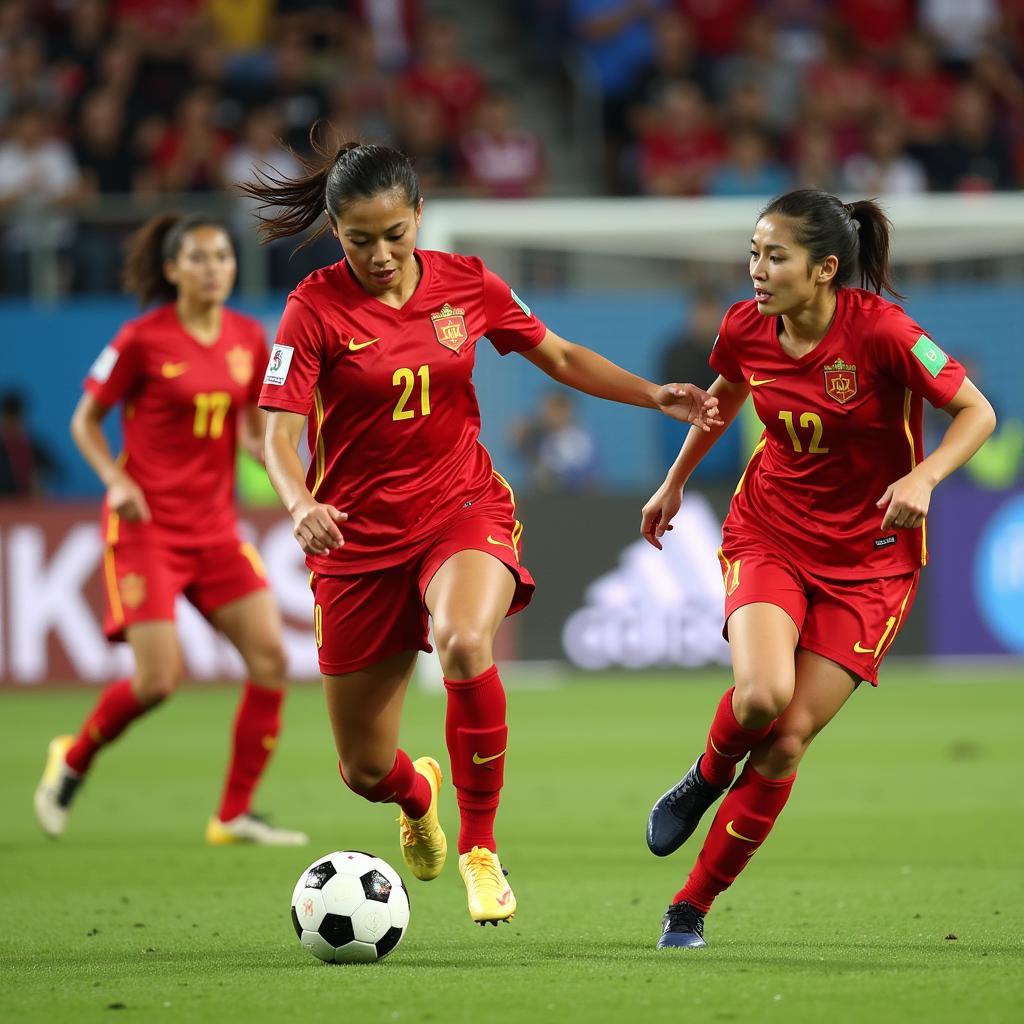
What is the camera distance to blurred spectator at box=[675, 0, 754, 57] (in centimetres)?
1867

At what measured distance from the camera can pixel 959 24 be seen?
18.8 metres

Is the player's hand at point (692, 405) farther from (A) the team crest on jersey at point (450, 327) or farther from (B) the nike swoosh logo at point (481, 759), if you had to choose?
(B) the nike swoosh logo at point (481, 759)

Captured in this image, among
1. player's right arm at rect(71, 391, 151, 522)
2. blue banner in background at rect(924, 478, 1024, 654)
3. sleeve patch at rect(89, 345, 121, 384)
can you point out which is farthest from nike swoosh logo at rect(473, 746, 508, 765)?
blue banner in background at rect(924, 478, 1024, 654)

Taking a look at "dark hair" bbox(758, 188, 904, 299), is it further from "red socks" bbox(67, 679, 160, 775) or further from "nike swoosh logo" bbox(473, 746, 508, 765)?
"red socks" bbox(67, 679, 160, 775)

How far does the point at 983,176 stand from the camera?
1700 cm

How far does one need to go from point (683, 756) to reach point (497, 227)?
553cm

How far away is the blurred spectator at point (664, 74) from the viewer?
17594mm

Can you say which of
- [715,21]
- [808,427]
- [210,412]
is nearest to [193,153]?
[715,21]

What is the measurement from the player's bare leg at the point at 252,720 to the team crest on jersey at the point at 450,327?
2.50 metres

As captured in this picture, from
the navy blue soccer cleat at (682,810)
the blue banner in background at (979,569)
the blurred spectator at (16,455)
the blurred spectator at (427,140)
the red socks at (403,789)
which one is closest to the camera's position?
the navy blue soccer cleat at (682,810)

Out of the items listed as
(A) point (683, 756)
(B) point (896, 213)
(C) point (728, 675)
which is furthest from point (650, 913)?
(B) point (896, 213)

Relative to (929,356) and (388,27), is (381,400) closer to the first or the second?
(929,356)

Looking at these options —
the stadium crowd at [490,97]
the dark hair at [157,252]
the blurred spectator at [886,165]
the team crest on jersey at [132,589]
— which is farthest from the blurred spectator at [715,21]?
the team crest on jersey at [132,589]

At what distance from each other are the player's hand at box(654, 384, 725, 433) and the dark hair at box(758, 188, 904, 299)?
53cm
